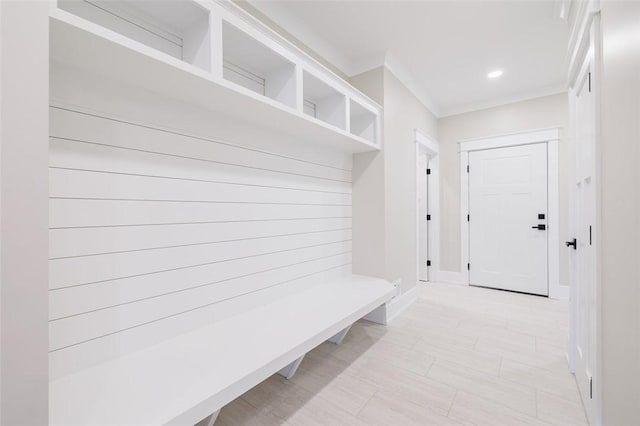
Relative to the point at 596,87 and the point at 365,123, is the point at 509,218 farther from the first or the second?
the point at 596,87

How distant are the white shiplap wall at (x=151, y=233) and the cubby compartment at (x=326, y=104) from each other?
0.54 m

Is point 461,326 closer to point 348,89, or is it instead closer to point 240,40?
point 348,89

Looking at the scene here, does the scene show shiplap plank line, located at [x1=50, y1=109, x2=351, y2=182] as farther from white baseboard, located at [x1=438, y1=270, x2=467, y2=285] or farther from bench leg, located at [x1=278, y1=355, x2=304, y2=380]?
white baseboard, located at [x1=438, y1=270, x2=467, y2=285]

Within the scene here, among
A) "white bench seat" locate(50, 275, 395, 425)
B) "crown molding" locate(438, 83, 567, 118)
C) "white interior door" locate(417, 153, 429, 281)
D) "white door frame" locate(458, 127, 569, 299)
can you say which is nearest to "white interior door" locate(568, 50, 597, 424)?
"white bench seat" locate(50, 275, 395, 425)

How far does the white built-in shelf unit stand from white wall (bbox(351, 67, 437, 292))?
0.73 meters

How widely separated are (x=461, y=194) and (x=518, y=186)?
2.30ft

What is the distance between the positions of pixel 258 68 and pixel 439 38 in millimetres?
1758

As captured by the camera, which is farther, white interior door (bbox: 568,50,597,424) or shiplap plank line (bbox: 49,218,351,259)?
white interior door (bbox: 568,50,597,424)

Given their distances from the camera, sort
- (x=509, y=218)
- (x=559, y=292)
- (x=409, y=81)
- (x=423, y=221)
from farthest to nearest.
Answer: (x=423, y=221), (x=509, y=218), (x=559, y=292), (x=409, y=81)

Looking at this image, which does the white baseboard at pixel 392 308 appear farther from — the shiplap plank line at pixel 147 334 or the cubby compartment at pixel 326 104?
the cubby compartment at pixel 326 104

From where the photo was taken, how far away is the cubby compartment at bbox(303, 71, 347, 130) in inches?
85.9

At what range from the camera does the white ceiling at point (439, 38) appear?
210cm

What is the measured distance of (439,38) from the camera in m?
2.49

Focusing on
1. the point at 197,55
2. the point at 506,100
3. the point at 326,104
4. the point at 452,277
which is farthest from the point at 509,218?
the point at 197,55
